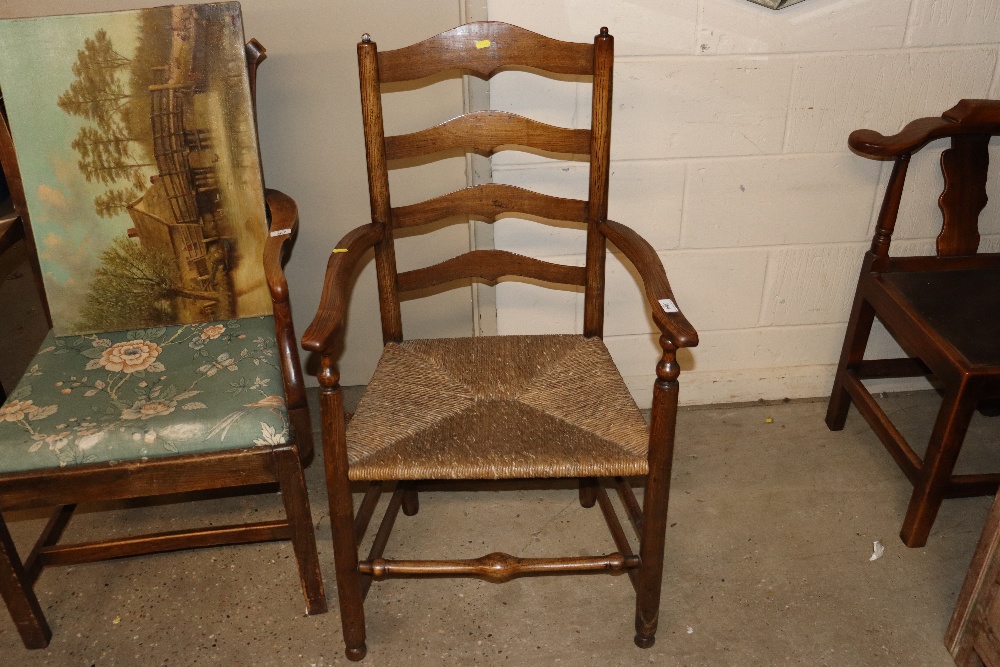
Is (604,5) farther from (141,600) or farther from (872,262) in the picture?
(141,600)

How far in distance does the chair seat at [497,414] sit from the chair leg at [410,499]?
0.39m

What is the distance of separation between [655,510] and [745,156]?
97 cm

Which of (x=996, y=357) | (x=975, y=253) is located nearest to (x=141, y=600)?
(x=996, y=357)

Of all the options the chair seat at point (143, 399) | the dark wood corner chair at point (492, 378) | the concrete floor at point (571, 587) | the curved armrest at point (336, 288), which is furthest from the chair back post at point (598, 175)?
the chair seat at point (143, 399)

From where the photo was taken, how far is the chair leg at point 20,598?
1.45 meters

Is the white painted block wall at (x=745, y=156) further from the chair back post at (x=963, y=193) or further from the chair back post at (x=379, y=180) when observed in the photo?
the chair back post at (x=379, y=180)

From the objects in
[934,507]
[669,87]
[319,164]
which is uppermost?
[669,87]

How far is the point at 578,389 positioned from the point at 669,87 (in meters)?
0.80

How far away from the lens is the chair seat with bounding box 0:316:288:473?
4.50ft

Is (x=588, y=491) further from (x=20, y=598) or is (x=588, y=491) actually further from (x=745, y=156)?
(x=20, y=598)

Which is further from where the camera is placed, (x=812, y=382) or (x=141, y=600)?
(x=812, y=382)

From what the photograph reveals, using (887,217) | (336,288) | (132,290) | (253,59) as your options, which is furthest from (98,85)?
(887,217)

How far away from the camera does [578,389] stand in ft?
Answer: 4.96

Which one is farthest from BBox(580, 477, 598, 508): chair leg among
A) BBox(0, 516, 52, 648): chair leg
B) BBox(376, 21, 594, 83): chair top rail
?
BBox(0, 516, 52, 648): chair leg
